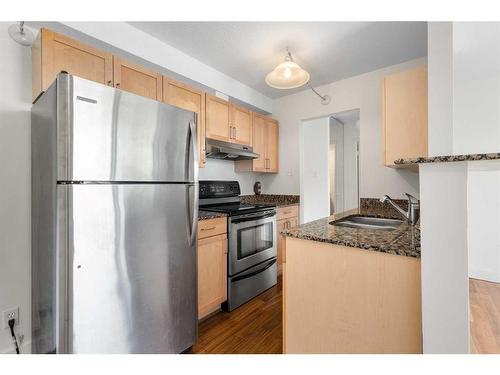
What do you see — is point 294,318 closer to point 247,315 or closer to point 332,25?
point 247,315

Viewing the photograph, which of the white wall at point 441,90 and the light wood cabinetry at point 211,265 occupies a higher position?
the white wall at point 441,90

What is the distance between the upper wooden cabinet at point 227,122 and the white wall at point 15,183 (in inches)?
53.8

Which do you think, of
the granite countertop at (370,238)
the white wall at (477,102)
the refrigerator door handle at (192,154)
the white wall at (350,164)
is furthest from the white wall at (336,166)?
the refrigerator door handle at (192,154)

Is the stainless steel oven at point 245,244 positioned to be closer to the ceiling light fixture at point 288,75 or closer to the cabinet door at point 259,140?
the cabinet door at point 259,140

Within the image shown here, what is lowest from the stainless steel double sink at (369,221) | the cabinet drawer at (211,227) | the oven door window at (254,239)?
the oven door window at (254,239)

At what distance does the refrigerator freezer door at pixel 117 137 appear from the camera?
109 cm

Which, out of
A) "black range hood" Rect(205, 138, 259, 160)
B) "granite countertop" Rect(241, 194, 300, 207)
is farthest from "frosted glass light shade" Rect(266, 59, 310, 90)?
"granite countertop" Rect(241, 194, 300, 207)

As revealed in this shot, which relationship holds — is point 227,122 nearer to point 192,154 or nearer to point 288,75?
point 288,75

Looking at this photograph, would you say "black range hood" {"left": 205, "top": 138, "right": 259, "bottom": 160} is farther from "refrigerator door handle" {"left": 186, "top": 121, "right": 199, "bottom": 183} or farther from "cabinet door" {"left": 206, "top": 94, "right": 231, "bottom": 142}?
"refrigerator door handle" {"left": 186, "top": 121, "right": 199, "bottom": 183}

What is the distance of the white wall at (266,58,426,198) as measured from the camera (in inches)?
97.3

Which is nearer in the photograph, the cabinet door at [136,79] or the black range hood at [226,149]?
the cabinet door at [136,79]

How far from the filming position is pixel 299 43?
81.4 inches

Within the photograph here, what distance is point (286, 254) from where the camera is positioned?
4.25 feet

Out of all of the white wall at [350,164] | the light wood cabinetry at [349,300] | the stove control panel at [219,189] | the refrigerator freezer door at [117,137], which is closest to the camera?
the light wood cabinetry at [349,300]
